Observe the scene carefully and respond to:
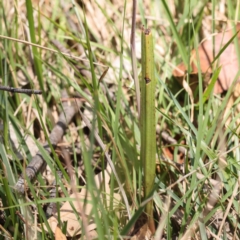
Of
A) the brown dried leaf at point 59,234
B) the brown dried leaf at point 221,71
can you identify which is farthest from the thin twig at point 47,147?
the brown dried leaf at point 221,71

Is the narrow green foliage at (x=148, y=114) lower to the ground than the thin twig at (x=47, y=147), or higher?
higher

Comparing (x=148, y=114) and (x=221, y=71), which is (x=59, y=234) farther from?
(x=221, y=71)

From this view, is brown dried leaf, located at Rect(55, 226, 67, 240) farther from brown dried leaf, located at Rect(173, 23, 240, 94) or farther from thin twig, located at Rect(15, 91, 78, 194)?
brown dried leaf, located at Rect(173, 23, 240, 94)

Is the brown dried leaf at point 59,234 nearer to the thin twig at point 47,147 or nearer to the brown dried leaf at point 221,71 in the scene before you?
the thin twig at point 47,147

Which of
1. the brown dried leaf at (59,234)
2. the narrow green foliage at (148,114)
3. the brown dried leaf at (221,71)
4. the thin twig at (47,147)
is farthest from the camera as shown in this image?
the brown dried leaf at (221,71)

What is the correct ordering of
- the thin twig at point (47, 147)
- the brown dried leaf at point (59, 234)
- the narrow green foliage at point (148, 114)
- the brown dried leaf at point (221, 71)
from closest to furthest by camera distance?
1. the narrow green foliage at point (148, 114)
2. the brown dried leaf at point (59, 234)
3. the thin twig at point (47, 147)
4. the brown dried leaf at point (221, 71)

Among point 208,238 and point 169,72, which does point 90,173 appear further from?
point 169,72

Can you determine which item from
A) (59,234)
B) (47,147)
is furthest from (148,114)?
(47,147)
